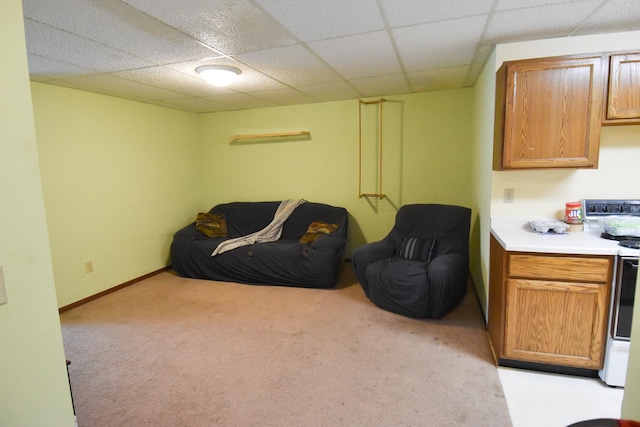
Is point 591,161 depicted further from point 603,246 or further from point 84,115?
point 84,115

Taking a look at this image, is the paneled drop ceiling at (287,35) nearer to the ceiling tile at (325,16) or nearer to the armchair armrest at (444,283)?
the ceiling tile at (325,16)

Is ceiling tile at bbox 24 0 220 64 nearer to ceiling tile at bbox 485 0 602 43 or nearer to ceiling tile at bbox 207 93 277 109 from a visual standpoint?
Result: ceiling tile at bbox 207 93 277 109

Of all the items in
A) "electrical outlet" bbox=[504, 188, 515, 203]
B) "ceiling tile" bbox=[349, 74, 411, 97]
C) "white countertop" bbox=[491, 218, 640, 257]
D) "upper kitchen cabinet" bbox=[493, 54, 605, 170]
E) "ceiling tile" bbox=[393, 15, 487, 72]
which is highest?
"ceiling tile" bbox=[349, 74, 411, 97]

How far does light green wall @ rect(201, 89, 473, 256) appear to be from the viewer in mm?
4051

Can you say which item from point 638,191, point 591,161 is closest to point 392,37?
point 591,161

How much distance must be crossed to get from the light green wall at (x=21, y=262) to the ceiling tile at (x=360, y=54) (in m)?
1.82

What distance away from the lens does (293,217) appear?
4.48m

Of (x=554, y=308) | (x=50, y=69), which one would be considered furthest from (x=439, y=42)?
(x=50, y=69)

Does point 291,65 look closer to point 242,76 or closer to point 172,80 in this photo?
point 242,76

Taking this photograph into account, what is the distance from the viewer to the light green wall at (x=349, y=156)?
13.3 feet

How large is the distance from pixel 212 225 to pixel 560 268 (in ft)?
12.5

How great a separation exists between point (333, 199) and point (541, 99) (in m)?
2.77

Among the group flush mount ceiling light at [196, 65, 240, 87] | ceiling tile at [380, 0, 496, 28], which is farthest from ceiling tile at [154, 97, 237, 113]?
ceiling tile at [380, 0, 496, 28]

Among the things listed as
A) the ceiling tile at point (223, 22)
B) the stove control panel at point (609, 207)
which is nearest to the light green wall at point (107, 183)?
the ceiling tile at point (223, 22)
